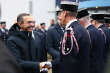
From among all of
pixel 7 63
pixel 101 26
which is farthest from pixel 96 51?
pixel 7 63

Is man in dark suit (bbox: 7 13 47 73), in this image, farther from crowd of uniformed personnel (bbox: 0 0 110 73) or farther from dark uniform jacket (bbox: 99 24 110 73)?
dark uniform jacket (bbox: 99 24 110 73)

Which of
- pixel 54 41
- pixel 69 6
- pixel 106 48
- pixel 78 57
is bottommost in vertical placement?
pixel 106 48

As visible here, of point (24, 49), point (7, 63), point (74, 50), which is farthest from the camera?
point (24, 49)

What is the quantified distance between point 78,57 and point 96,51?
177 centimetres

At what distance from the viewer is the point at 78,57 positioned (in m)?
3.75

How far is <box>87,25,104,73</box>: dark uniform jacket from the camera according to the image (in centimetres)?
540

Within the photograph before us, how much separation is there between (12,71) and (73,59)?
2598 mm

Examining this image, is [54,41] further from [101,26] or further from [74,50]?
[74,50]

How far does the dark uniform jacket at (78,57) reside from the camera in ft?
12.2

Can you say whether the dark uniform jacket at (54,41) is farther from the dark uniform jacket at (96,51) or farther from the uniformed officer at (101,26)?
the uniformed officer at (101,26)

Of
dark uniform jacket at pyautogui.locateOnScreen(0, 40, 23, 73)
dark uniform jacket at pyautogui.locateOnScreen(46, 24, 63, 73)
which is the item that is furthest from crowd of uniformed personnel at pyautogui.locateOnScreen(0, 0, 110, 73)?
dark uniform jacket at pyautogui.locateOnScreen(0, 40, 23, 73)

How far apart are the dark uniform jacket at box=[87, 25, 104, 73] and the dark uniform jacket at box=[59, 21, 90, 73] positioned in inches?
62.5

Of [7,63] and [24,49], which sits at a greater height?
[7,63]

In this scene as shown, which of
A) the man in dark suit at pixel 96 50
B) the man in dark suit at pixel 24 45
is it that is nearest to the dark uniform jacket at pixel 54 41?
the man in dark suit at pixel 96 50
